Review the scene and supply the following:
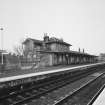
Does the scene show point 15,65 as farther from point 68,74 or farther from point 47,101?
point 47,101

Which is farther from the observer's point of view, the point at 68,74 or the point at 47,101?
the point at 68,74

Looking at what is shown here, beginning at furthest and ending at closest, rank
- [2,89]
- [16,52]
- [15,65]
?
[16,52] < [15,65] < [2,89]

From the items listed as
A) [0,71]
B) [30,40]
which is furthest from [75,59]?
[0,71]

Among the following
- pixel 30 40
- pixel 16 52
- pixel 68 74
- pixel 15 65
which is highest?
pixel 30 40

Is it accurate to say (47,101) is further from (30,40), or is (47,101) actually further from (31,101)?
(30,40)

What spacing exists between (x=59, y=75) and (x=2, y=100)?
9624 mm

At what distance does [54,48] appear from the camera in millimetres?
35656

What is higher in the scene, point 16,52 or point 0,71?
point 16,52

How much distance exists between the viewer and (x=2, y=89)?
8750mm

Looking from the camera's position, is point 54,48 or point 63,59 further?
point 54,48

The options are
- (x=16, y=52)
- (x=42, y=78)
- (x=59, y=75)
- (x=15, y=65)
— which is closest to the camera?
(x=42, y=78)

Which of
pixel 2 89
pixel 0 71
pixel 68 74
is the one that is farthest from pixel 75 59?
pixel 2 89

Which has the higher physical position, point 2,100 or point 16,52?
point 16,52

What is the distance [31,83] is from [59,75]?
5.53m
